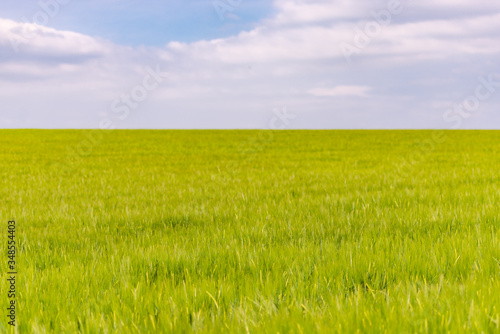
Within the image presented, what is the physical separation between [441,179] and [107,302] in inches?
364

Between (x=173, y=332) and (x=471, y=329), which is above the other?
(x=471, y=329)

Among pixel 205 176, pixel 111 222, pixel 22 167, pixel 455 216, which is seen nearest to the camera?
pixel 455 216

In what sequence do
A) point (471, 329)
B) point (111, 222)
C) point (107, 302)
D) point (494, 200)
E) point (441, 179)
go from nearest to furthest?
point (471, 329) → point (107, 302) → point (111, 222) → point (494, 200) → point (441, 179)

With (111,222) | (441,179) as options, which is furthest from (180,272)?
(441,179)

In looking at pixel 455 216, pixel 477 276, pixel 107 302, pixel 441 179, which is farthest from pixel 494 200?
pixel 107 302

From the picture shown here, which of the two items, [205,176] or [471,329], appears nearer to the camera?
[471,329]

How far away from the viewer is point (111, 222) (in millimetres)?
6266

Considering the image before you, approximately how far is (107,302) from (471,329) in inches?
92.1

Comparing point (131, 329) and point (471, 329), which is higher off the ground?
point (471, 329)

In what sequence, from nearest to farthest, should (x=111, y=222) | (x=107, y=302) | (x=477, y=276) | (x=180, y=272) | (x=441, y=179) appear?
(x=107, y=302) → (x=477, y=276) → (x=180, y=272) → (x=111, y=222) → (x=441, y=179)

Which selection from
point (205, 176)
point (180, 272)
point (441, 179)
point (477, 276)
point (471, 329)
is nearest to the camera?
point (471, 329)

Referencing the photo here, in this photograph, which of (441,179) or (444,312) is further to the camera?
(441,179)

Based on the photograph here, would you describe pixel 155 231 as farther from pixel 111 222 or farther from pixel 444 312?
pixel 444 312

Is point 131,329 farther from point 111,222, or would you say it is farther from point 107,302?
point 111,222
